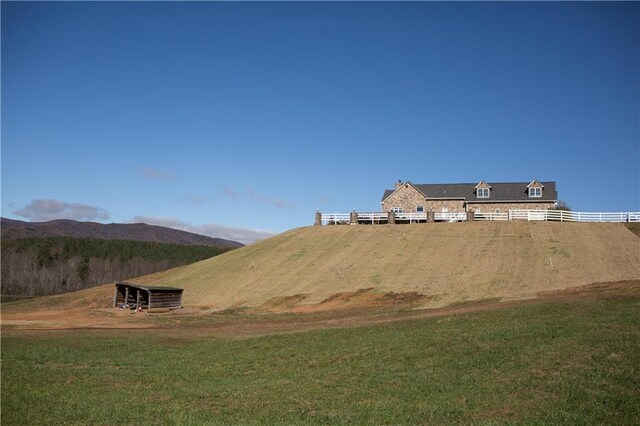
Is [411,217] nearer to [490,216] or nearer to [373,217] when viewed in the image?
[373,217]

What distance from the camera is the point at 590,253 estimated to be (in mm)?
53969

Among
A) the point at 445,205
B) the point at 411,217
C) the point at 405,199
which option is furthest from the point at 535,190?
the point at 411,217

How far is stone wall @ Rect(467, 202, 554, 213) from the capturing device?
257 ft

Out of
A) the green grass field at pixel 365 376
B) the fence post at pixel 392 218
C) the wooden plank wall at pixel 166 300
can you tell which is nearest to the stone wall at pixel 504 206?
the fence post at pixel 392 218

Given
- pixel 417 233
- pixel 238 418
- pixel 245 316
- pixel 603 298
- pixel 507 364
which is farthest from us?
pixel 417 233

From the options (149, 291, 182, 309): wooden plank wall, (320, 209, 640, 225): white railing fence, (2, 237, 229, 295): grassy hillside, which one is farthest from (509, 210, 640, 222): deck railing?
(2, 237, 229, 295): grassy hillside

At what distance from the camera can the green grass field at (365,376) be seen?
13.1 meters

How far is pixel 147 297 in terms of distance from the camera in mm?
53688

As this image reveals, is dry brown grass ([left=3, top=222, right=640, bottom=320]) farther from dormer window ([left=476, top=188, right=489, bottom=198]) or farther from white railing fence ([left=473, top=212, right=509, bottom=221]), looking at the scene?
dormer window ([left=476, top=188, right=489, bottom=198])

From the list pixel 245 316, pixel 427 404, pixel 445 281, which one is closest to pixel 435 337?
pixel 427 404

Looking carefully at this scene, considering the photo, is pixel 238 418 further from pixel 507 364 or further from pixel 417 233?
pixel 417 233

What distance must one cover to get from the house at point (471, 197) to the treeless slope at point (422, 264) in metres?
9.97

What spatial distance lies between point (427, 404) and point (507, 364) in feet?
15.0

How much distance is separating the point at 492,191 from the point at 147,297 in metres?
51.0
